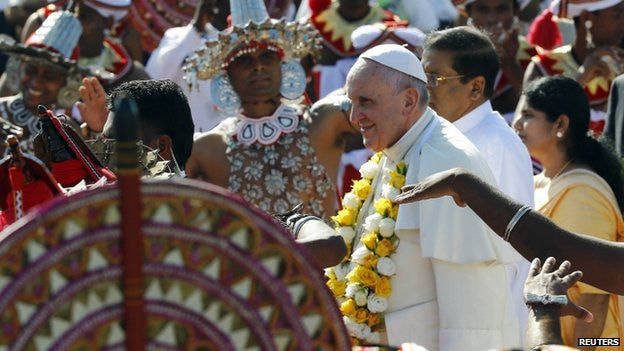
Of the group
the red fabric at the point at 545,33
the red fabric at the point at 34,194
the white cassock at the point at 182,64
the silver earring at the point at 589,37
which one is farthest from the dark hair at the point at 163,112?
the red fabric at the point at 545,33

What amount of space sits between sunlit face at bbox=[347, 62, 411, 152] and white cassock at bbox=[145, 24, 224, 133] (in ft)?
13.6

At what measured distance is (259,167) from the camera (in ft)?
26.0

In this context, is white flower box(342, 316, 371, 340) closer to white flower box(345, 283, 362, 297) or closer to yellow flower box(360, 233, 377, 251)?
white flower box(345, 283, 362, 297)

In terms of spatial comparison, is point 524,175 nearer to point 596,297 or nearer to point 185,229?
point 596,297

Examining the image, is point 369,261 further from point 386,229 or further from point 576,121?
point 576,121

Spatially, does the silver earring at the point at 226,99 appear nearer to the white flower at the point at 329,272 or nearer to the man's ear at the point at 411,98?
the white flower at the point at 329,272

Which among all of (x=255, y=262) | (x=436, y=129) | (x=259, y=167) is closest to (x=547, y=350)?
(x=255, y=262)

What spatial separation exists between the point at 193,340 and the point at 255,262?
0.21 meters

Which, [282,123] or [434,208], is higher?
[282,123]

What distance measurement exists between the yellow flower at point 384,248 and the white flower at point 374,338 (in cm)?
31

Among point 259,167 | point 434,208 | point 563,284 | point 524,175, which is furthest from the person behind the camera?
point 259,167

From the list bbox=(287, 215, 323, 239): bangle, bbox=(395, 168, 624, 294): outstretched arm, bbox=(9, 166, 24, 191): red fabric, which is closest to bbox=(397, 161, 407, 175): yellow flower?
bbox=(287, 215, 323, 239): bangle

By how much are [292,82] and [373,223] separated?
2802 mm

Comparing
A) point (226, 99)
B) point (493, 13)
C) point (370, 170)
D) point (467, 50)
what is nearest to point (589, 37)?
point (493, 13)
